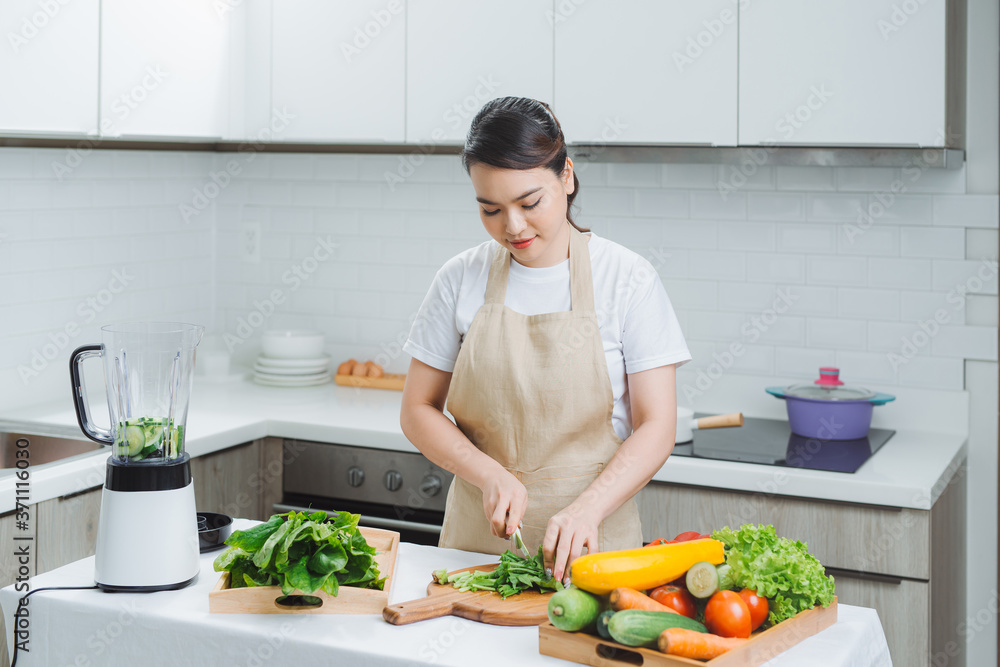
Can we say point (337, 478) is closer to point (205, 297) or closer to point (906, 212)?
point (205, 297)

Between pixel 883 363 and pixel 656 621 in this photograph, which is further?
pixel 883 363

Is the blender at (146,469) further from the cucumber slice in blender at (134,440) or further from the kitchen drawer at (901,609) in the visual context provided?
the kitchen drawer at (901,609)

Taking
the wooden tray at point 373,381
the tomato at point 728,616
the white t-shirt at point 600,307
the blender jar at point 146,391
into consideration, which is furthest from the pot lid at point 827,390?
the blender jar at point 146,391

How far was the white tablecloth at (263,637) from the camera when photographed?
1.48 metres

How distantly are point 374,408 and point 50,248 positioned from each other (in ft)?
3.57

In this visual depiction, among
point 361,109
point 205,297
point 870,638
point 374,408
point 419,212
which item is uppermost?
point 361,109

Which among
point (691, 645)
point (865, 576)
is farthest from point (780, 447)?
point (691, 645)

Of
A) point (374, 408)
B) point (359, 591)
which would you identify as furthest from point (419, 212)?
point (359, 591)

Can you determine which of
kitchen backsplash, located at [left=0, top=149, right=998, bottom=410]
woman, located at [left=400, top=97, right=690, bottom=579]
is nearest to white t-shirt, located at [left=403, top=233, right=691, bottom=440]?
woman, located at [left=400, top=97, right=690, bottom=579]

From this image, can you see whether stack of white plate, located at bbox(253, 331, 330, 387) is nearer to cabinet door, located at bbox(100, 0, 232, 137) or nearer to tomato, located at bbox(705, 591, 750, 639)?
cabinet door, located at bbox(100, 0, 232, 137)

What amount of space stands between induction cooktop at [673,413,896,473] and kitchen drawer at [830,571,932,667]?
0.28m

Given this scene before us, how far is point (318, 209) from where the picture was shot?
375cm

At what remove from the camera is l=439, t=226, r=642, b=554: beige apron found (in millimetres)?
2094

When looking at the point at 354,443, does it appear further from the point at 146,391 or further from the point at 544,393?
the point at 146,391
